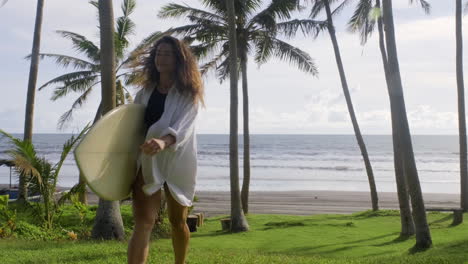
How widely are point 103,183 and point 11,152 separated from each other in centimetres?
627

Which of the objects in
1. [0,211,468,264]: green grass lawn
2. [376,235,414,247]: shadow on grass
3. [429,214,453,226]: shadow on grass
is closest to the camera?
[0,211,468,264]: green grass lawn

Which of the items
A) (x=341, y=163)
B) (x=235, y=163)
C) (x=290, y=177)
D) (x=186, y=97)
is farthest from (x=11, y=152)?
(x=341, y=163)

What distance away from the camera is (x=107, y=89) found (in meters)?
8.84

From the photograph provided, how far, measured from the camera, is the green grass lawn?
5.34 metres

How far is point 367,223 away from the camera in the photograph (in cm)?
1388

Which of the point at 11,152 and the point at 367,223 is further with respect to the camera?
the point at 367,223

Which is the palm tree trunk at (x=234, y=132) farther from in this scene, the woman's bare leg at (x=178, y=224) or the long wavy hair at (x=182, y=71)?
the woman's bare leg at (x=178, y=224)

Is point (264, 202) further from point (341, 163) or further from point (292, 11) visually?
point (341, 163)

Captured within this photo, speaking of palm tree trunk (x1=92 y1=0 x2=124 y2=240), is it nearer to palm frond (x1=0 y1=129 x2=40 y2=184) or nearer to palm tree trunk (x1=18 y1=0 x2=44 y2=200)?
palm frond (x1=0 y1=129 x2=40 y2=184)

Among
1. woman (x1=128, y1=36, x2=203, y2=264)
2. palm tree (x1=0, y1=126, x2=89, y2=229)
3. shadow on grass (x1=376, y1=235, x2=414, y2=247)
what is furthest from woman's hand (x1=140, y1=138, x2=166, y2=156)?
shadow on grass (x1=376, y1=235, x2=414, y2=247)

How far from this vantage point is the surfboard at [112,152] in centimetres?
307

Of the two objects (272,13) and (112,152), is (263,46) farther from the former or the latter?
(112,152)

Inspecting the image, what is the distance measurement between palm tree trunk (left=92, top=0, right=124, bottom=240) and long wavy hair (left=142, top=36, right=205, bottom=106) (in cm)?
496

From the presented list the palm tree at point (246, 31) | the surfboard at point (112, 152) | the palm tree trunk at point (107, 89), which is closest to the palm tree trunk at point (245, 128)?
the palm tree at point (246, 31)
